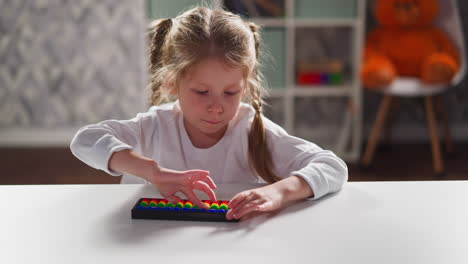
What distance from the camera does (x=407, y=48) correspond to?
9.00 feet

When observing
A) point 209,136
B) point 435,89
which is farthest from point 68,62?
point 209,136

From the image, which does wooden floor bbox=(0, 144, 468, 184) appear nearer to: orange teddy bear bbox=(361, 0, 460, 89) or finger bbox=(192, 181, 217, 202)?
orange teddy bear bbox=(361, 0, 460, 89)

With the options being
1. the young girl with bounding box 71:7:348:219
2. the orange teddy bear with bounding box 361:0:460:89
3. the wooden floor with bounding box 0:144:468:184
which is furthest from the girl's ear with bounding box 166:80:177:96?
the orange teddy bear with bounding box 361:0:460:89

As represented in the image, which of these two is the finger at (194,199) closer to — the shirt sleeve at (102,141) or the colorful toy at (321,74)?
the shirt sleeve at (102,141)

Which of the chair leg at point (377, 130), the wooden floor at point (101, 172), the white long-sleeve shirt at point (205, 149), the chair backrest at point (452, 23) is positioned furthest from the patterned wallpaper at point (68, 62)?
the white long-sleeve shirt at point (205, 149)

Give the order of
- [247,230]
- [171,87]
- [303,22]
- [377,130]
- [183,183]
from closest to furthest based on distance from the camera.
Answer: [247,230] → [183,183] → [171,87] → [377,130] → [303,22]

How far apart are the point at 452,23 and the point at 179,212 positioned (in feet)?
7.88

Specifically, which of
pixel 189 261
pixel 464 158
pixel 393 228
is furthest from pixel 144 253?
pixel 464 158

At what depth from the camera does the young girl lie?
2.62 feet

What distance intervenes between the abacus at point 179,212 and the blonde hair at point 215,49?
0.32 meters

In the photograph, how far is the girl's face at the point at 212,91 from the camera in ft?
3.14

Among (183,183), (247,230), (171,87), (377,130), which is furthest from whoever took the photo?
(377,130)

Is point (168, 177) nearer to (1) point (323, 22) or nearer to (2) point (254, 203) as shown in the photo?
(2) point (254, 203)

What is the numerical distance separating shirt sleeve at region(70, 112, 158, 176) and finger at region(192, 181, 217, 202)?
0.18m
